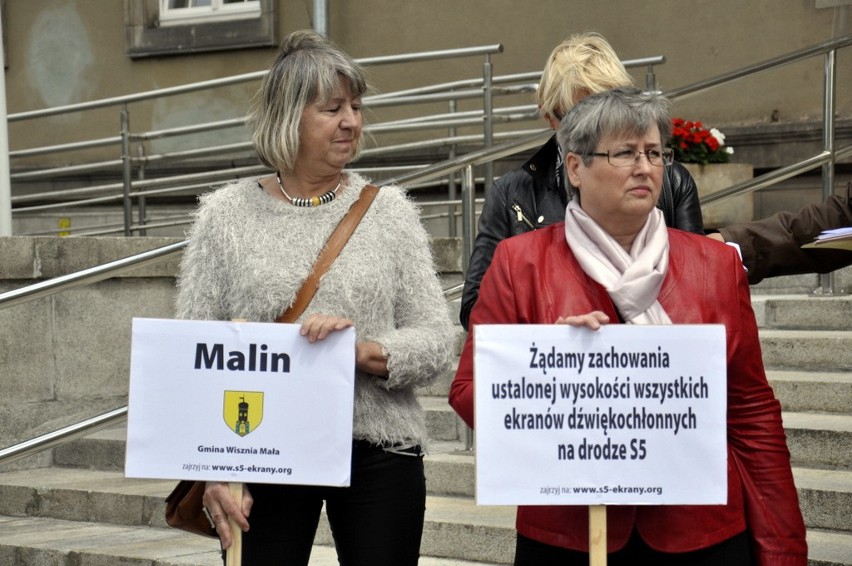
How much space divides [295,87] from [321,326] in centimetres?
60

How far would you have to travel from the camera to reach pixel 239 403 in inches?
128

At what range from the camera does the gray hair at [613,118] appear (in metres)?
3.05

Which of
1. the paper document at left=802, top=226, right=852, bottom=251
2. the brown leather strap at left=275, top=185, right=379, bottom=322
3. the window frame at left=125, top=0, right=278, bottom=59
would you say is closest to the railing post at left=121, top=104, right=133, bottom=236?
the window frame at left=125, top=0, right=278, bottom=59

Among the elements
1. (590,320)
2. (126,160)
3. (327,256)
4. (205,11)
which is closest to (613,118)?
(590,320)

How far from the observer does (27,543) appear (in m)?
5.86

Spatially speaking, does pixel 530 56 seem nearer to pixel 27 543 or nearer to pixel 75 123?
pixel 75 123

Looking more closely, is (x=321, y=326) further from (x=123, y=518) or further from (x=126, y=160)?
(x=126, y=160)

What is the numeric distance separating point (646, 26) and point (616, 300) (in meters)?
7.77

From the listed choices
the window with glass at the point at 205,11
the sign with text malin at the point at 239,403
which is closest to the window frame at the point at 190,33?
the window with glass at the point at 205,11

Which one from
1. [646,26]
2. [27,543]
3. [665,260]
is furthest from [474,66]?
[665,260]

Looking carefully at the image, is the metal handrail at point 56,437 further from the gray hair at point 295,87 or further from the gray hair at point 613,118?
the gray hair at point 613,118

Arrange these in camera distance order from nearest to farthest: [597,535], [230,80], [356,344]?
[597,535]
[356,344]
[230,80]

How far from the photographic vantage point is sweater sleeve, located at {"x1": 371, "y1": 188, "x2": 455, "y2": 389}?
335 centimetres

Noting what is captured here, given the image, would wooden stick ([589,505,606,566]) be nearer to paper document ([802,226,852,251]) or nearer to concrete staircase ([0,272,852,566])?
paper document ([802,226,852,251])
